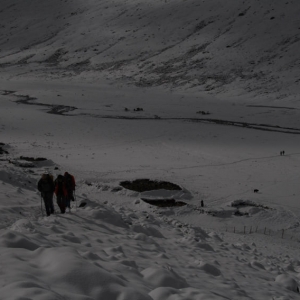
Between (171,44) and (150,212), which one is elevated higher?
(171,44)

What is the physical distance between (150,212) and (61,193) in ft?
15.3

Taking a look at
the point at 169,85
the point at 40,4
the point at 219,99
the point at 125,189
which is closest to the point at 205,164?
the point at 125,189

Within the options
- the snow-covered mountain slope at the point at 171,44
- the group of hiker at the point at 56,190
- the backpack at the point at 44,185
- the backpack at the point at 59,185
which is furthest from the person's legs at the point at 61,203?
the snow-covered mountain slope at the point at 171,44

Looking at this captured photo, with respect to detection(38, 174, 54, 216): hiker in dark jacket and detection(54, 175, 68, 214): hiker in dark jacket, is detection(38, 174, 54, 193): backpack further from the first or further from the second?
detection(54, 175, 68, 214): hiker in dark jacket

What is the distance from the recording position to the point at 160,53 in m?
77.8

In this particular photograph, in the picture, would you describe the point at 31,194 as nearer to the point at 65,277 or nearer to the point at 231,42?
the point at 65,277

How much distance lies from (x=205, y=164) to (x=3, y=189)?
13.5 metres

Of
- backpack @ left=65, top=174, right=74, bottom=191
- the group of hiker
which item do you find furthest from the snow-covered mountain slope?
the group of hiker

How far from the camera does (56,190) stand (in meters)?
10.7

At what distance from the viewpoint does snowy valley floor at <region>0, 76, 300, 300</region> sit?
545cm

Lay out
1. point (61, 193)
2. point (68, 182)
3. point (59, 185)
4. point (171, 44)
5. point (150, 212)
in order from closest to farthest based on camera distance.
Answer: point (61, 193), point (59, 185), point (68, 182), point (150, 212), point (171, 44)

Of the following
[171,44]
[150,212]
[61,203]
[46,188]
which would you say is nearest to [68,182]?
[61,203]

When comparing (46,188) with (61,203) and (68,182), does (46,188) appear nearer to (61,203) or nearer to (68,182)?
(61,203)

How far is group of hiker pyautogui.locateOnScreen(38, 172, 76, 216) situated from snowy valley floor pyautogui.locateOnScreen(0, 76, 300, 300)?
19.8 inches
